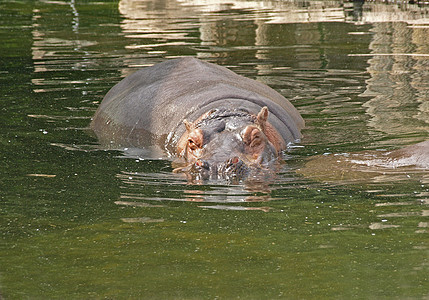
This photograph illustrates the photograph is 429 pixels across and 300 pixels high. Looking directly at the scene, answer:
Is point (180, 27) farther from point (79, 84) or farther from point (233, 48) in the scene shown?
point (79, 84)

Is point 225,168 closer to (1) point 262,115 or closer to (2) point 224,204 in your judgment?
(2) point 224,204

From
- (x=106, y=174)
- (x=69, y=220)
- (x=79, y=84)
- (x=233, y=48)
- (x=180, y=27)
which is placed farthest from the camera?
(x=180, y=27)

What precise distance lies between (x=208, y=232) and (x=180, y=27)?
45.2ft

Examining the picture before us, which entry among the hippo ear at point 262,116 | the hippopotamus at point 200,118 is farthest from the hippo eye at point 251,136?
the hippo ear at point 262,116

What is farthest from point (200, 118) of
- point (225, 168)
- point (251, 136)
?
point (225, 168)

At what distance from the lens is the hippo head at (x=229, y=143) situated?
21.9ft

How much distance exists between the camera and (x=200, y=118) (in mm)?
7754

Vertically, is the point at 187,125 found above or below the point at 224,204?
above

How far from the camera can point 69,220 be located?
17.9 ft

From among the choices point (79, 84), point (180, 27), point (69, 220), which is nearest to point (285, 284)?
point (69, 220)

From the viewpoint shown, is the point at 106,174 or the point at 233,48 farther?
the point at 233,48

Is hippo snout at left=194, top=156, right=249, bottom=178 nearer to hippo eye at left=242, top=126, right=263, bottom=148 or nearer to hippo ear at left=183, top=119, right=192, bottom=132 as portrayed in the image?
hippo eye at left=242, top=126, right=263, bottom=148

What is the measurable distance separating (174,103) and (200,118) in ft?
3.08

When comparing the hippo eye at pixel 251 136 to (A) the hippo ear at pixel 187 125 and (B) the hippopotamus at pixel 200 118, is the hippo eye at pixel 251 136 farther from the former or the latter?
(A) the hippo ear at pixel 187 125
